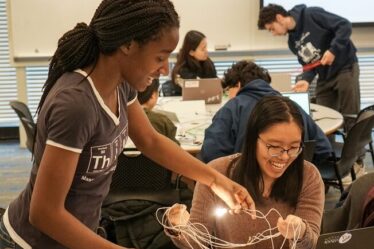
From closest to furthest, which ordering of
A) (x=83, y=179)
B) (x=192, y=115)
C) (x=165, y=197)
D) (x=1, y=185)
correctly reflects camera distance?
(x=83, y=179) < (x=165, y=197) < (x=192, y=115) < (x=1, y=185)

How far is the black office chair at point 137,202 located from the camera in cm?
275

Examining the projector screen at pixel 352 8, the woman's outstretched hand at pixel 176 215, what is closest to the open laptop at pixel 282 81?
the projector screen at pixel 352 8

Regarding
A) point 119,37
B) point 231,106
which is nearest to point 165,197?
point 231,106

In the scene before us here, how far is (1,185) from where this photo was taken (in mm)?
4738

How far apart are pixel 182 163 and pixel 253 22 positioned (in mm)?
4508

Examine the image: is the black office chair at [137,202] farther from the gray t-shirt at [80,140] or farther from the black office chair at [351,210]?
the gray t-shirt at [80,140]


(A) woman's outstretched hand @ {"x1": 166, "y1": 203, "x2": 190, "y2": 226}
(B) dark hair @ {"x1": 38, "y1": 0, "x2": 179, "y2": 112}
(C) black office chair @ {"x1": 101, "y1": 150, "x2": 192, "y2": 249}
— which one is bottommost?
(C) black office chair @ {"x1": 101, "y1": 150, "x2": 192, "y2": 249}

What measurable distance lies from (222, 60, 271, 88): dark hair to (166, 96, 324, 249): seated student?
1.28 m

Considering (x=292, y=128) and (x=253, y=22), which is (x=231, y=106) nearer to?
(x=292, y=128)

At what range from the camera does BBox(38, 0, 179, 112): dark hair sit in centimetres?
119

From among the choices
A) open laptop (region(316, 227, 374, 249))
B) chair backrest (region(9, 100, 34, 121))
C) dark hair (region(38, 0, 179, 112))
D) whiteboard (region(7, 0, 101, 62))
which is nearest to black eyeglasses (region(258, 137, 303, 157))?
open laptop (region(316, 227, 374, 249))

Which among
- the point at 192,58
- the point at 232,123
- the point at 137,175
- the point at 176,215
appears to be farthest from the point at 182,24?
the point at 176,215

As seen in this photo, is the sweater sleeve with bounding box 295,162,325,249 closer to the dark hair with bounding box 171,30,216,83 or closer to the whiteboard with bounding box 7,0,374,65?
the dark hair with bounding box 171,30,216,83

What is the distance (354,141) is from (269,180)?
1779mm
